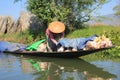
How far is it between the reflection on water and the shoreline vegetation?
5.48 ft

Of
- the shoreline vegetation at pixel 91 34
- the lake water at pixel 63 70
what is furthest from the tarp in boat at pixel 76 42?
the shoreline vegetation at pixel 91 34

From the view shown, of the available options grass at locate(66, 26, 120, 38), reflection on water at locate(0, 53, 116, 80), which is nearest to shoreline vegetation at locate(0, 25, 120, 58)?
grass at locate(66, 26, 120, 38)

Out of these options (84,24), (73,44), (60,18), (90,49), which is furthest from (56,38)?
(84,24)

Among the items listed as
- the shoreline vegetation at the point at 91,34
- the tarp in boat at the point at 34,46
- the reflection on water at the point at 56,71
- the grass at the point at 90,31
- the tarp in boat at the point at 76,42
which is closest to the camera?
the reflection on water at the point at 56,71

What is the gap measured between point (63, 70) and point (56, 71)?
11.0 inches

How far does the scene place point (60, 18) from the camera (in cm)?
2136

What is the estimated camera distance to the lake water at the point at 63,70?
10734 millimetres

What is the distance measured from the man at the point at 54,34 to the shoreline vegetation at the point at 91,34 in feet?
6.27

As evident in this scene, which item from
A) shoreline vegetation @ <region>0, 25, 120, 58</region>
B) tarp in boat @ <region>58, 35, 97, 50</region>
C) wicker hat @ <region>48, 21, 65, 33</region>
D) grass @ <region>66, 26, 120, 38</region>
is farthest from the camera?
grass @ <region>66, 26, 120, 38</region>

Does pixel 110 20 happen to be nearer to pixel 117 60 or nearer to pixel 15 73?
pixel 117 60

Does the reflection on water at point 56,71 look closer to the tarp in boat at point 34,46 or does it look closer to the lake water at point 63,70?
the lake water at point 63,70

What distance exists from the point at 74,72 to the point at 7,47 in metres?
7.48

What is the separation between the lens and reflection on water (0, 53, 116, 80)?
1072cm

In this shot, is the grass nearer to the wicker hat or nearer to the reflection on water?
the wicker hat
